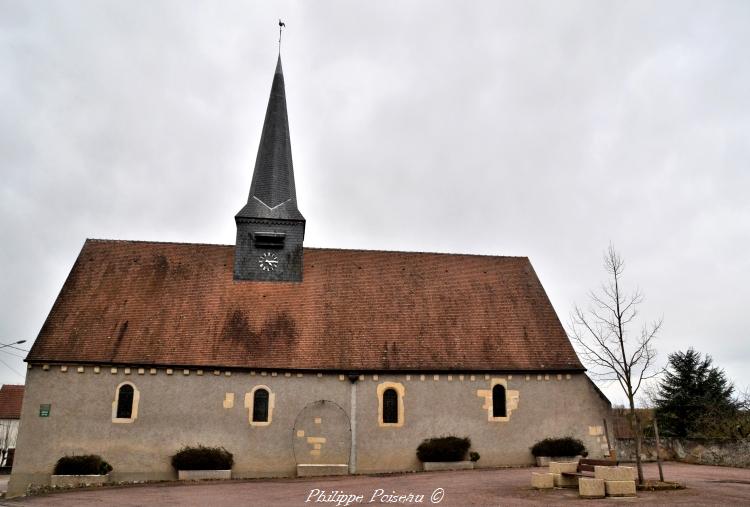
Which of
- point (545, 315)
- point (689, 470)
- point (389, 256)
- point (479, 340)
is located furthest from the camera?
point (389, 256)

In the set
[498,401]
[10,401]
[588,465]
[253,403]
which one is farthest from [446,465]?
[10,401]

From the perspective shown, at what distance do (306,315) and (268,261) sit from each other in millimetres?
3148

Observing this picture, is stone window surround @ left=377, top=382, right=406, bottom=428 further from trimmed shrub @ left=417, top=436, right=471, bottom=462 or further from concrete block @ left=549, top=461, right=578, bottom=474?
concrete block @ left=549, top=461, right=578, bottom=474

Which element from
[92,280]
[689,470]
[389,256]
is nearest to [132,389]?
[92,280]

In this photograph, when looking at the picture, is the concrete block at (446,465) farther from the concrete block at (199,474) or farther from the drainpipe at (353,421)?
the concrete block at (199,474)

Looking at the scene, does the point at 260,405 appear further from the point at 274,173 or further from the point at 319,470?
the point at 274,173

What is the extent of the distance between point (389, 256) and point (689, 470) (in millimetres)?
14458

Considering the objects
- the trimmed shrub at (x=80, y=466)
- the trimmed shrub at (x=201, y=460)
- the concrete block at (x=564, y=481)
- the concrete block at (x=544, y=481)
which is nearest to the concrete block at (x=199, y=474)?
the trimmed shrub at (x=201, y=460)

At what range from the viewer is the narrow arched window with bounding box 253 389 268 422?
21.2 meters

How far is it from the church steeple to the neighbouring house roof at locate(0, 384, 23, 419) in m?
35.7

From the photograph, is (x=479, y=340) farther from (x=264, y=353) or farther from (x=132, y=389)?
(x=132, y=389)

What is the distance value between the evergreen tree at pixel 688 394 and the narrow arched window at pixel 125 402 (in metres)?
25.0

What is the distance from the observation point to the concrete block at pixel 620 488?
1326cm

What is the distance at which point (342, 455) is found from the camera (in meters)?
21.2
